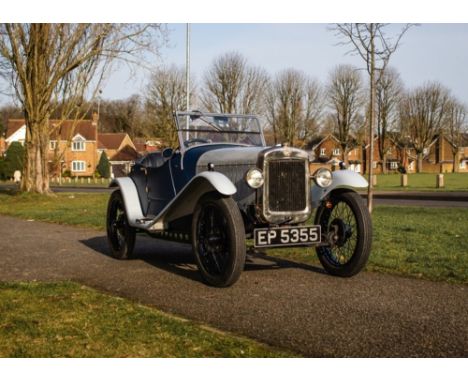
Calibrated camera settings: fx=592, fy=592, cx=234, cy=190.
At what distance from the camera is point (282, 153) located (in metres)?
6.60

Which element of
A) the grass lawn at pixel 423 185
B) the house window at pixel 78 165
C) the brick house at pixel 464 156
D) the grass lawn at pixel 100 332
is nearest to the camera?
the grass lawn at pixel 100 332

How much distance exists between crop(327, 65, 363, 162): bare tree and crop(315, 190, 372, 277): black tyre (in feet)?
189

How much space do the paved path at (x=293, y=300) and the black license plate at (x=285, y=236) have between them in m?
0.43

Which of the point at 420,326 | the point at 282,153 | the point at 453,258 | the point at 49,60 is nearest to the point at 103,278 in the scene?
the point at 282,153

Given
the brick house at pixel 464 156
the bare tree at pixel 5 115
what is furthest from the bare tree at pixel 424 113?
the bare tree at pixel 5 115

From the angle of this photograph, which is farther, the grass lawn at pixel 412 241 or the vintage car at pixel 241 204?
the grass lawn at pixel 412 241

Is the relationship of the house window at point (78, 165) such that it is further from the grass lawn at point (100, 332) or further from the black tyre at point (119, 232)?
the grass lawn at point (100, 332)

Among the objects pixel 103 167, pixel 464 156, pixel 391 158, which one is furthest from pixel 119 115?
pixel 464 156

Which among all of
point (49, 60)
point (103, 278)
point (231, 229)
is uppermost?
point (49, 60)

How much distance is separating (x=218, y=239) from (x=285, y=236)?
2.36 feet

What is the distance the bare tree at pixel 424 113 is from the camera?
73.7 m

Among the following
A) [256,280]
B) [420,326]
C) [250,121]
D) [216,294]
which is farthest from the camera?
[250,121]

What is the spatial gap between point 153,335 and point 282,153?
9.67 ft
